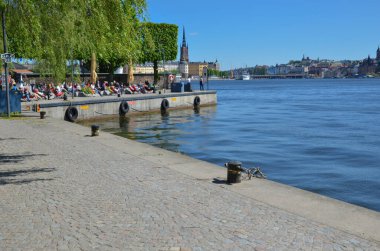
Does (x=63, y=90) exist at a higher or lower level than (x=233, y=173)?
higher

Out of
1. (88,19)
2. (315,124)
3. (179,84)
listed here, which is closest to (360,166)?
(88,19)

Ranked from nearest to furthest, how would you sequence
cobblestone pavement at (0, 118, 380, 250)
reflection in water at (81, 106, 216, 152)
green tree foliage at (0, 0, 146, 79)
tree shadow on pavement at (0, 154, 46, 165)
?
cobblestone pavement at (0, 118, 380, 250) < green tree foliage at (0, 0, 146, 79) < tree shadow on pavement at (0, 154, 46, 165) < reflection in water at (81, 106, 216, 152)

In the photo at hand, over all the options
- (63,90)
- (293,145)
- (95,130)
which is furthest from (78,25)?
(63,90)

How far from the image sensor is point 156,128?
31.0 m

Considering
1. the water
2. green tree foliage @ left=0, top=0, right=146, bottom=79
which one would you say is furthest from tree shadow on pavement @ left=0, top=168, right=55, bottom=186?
the water

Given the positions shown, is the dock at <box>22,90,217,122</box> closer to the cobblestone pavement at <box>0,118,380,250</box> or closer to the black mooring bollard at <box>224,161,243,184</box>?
the cobblestone pavement at <box>0,118,380,250</box>

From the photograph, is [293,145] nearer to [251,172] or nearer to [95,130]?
[95,130]

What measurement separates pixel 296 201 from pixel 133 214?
309cm

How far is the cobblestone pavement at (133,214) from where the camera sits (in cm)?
644

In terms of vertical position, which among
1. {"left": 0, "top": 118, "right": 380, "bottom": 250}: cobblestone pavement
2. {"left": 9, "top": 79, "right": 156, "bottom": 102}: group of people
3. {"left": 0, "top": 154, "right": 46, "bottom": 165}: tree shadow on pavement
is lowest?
{"left": 0, "top": 118, "right": 380, "bottom": 250}: cobblestone pavement

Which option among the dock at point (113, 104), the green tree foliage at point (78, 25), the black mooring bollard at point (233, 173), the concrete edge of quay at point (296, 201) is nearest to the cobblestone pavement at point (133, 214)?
the concrete edge of quay at point (296, 201)

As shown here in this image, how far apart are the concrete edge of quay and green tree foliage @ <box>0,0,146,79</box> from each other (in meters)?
3.40

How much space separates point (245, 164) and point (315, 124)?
17991 millimetres

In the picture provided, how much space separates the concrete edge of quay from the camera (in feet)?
24.2
